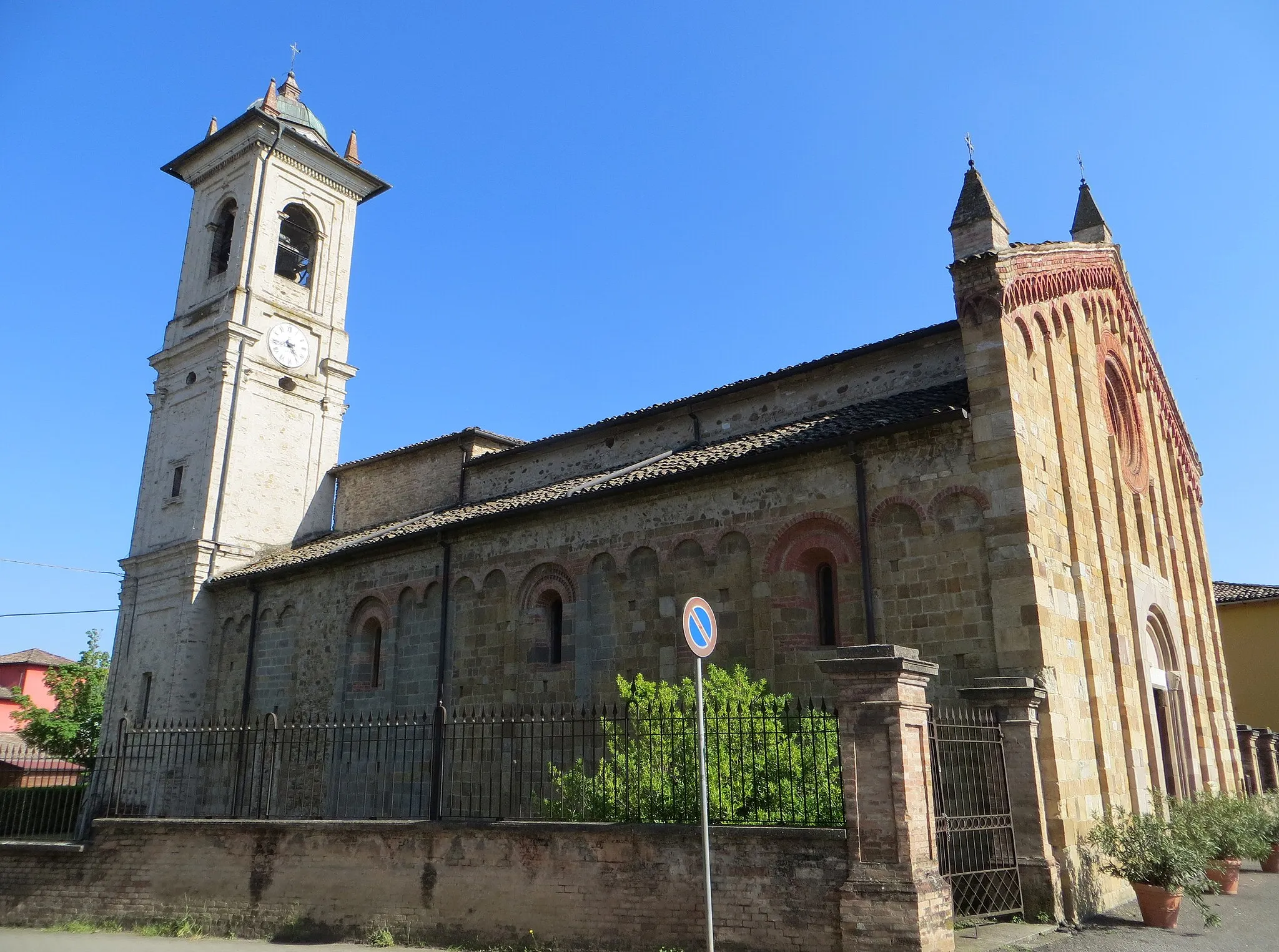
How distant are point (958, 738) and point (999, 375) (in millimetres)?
4725

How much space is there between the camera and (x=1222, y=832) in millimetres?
12414

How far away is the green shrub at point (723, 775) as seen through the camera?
948 centimetres

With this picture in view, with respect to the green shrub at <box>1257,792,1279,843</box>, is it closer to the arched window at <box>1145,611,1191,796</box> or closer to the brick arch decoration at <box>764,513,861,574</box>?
the arched window at <box>1145,611,1191,796</box>

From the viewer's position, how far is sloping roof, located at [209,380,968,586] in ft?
42.4

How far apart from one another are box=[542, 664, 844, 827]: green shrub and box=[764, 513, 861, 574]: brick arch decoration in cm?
285

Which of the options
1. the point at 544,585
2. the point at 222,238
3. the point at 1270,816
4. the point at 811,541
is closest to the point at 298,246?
the point at 222,238

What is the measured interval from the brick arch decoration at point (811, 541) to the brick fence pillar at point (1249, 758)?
12403mm

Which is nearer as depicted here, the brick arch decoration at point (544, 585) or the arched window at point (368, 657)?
the brick arch decoration at point (544, 585)

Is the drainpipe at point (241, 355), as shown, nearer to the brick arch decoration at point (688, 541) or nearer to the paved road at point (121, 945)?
the paved road at point (121, 945)

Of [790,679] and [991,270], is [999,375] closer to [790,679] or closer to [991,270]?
[991,270]

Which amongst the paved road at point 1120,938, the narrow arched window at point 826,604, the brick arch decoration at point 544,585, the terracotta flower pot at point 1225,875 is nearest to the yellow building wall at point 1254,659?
the paved road at point 1120,938

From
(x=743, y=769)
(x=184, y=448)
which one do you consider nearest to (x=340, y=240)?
(x=184, y=448)

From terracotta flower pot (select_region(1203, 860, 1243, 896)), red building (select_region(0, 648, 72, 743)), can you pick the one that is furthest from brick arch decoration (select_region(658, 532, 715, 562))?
red building (select_region(0, 648, 72, 743))

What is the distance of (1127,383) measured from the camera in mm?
17469
